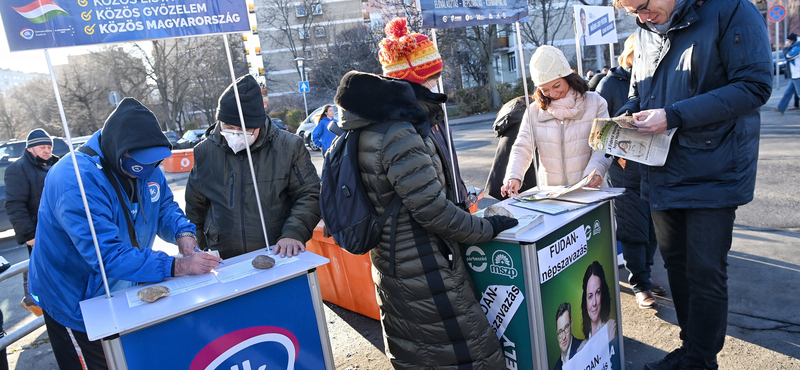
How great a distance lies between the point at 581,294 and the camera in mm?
2459

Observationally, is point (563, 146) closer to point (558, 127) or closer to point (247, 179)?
point (558, 127)

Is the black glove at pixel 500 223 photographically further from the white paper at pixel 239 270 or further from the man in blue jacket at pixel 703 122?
the white paper at pixel 239 270

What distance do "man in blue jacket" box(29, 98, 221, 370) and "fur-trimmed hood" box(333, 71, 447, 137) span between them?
85cm

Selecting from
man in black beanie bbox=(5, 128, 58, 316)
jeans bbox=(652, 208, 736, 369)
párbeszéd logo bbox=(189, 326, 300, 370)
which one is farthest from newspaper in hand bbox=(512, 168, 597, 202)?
man in black beanie bbox=(5, 128, 58, 316)

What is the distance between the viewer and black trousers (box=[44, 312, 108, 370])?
7.17 ft

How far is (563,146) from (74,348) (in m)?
2.81

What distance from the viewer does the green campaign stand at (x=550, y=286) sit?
7.09ft

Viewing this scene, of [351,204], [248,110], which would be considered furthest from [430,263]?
[248,110]

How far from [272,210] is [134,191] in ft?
2.48

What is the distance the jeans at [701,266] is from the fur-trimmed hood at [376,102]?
138cm

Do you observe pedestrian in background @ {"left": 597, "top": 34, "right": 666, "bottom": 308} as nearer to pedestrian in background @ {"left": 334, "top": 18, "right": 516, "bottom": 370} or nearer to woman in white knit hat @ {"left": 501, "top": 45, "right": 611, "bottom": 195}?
woman in white knit hat @ {"left": 501, "top": 45, "right": 611, "bottom": 195}

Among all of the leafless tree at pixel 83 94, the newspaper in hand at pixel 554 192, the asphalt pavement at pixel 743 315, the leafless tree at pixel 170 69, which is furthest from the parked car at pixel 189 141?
the newspaper in hand at pixel 554 192

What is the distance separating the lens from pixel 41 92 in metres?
37.6

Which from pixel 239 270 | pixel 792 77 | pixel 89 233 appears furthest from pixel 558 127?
pixel 792 77
